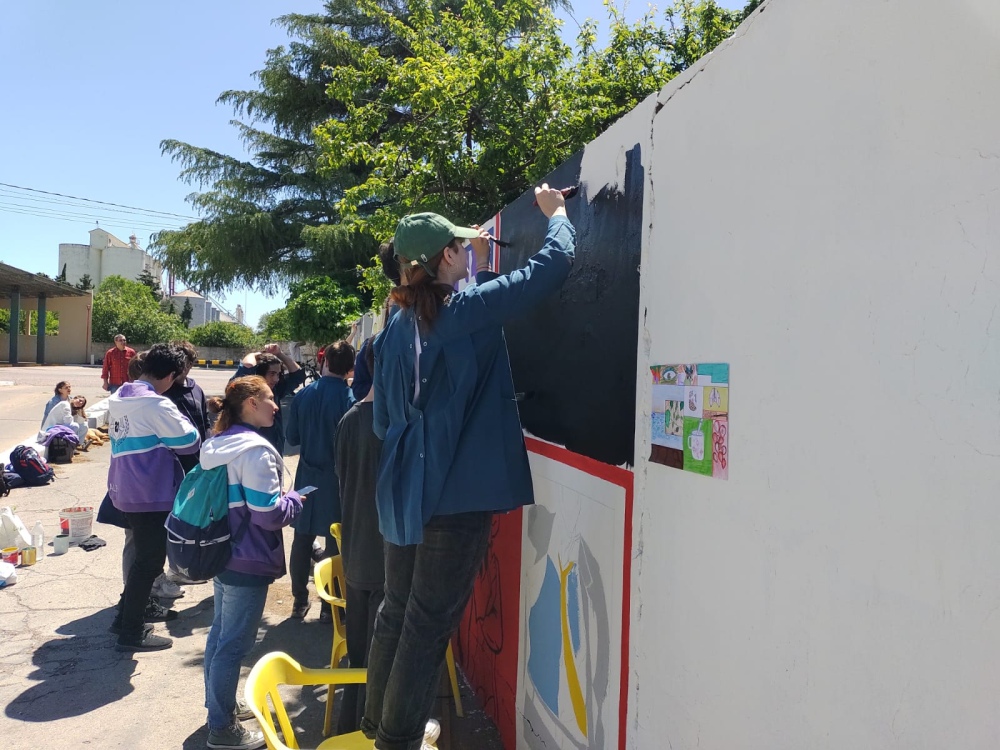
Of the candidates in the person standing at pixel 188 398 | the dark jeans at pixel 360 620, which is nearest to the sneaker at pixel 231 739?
the dark jeans at pixel 360 620

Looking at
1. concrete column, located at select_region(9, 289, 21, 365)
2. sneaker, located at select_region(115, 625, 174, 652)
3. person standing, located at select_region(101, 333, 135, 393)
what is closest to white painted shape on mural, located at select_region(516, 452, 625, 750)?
sneaker, located at select_region(115, 625, 174, 652)

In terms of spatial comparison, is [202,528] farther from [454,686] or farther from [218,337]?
[218,337]

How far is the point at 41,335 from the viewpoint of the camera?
4338 centimetres

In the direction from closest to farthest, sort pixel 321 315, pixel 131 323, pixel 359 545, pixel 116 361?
pixel 359 545
pixel 116 361
pixel 321 315
pixel 131 323

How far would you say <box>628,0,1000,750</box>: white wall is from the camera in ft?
3.44

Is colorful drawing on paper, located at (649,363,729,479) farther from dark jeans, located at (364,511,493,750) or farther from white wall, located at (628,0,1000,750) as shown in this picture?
dark jeans, located at (364,511,493,750)

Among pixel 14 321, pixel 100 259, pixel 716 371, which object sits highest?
pixel 100 259

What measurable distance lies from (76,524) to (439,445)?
599cm

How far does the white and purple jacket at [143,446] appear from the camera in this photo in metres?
4.33

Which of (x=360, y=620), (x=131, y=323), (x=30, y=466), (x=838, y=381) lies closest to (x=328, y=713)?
(x=360, y=620)

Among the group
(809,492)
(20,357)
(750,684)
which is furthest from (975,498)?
(20,357)

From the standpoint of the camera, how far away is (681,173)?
6.07ft

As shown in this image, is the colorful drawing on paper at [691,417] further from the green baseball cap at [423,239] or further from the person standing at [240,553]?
the person standing at [240,553]

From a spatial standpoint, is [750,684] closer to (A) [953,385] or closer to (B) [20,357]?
(A) [953,385]
